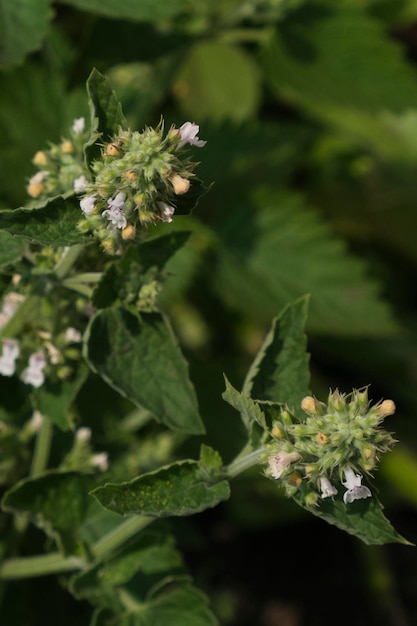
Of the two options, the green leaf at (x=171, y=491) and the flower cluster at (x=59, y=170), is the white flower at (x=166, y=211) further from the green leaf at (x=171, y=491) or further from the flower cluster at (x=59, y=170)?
the green leaf at (x=171, y=491)

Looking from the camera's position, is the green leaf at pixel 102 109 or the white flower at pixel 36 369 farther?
the white flower at pixel 36 369

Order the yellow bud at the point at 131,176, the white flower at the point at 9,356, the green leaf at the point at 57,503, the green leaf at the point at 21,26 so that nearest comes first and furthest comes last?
1. the yellow bud at the point at 131,176
2. the white flower at the point at 9,356
3. the green leaf at the point at 57,503
4. the green leaf at the point at 21,26

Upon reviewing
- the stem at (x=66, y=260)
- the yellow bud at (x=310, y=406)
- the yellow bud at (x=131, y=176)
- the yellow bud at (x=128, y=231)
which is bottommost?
the yellow bud at (x=310, y=406)

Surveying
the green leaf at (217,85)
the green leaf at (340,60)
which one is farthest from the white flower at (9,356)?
the green leaf at (217,85)

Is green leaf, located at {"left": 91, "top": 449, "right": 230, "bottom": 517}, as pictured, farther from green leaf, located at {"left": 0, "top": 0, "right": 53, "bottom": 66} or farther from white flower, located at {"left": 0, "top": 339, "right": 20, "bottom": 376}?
green leaf, located at {"left": 0, "top": 0, "right": 53, "bottom": 66}

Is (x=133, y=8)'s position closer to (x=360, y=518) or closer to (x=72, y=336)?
(x=72, y=336)

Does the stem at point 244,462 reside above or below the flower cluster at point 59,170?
below

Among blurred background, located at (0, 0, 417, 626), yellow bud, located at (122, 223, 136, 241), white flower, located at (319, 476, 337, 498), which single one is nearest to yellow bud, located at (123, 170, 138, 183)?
yellow bud, located at (122, 223, 136, 241)
